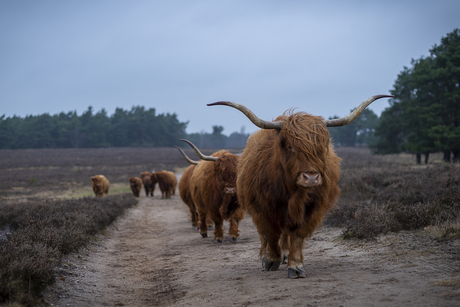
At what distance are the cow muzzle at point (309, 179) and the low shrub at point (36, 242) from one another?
2.80 metres

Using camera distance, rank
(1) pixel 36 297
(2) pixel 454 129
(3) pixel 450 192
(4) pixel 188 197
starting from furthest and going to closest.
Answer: (2) pixel 454 129
(4) pixel 188 197
(3) pixel 450 192
(1) pixel 36 297

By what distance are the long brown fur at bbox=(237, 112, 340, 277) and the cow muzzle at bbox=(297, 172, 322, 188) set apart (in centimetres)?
6

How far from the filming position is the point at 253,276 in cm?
430

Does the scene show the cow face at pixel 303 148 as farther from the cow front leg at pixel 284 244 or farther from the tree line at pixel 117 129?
the tree line at pixel 117 129

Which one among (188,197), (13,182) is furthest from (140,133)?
(188,197)

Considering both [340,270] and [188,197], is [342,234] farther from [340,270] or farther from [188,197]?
[188,197]

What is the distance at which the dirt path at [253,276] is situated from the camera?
10.3 feet

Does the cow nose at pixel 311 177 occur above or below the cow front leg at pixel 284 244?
above

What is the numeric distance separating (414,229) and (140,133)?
82.7 meters

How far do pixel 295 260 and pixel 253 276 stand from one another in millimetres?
605

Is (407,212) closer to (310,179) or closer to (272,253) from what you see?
(272,253)

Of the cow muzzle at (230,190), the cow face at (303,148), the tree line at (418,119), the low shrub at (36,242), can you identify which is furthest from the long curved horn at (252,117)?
the tree line at (418,119)

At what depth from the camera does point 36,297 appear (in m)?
3.42

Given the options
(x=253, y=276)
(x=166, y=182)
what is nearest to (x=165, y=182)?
(x=166, y=182)
